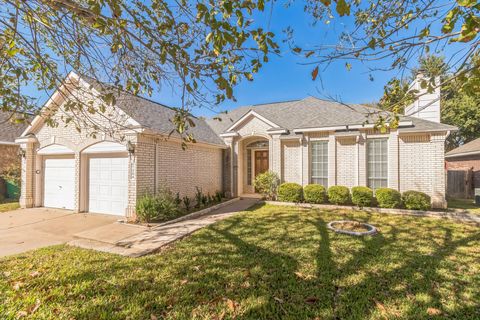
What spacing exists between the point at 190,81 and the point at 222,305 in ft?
11.3

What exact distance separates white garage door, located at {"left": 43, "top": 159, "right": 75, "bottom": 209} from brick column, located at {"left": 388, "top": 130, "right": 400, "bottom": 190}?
14649 millimetres

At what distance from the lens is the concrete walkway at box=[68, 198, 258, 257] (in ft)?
17.9

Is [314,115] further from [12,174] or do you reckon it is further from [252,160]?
[12,174]

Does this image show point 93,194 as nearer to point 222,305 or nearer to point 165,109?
point 165,109

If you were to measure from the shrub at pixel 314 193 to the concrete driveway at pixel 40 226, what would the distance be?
8.53m

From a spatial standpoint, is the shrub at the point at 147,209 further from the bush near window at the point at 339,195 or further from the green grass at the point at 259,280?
the bush near window at the point at 339,195

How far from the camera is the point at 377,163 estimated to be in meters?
10.9

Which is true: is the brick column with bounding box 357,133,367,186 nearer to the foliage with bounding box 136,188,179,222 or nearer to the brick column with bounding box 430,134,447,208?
the brick column with bounding box 430,134,447,208

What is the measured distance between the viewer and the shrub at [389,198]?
9578mm

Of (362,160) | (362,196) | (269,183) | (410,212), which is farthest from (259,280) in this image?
(362,160)

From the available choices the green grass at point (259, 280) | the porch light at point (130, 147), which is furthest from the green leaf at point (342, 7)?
the porch light at point (130, 147)

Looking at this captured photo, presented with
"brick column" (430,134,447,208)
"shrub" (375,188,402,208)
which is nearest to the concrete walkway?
"shrub" (375,188,402,208)

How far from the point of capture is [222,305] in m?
3.27

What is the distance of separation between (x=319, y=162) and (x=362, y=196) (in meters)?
2.78
